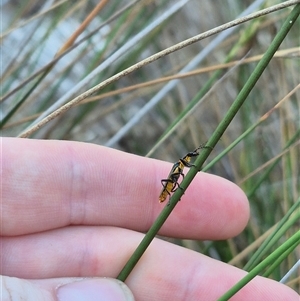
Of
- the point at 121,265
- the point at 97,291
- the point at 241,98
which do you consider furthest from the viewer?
the point at 121,265

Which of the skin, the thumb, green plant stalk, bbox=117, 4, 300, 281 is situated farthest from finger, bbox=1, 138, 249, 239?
green plant stalk, bbox=117, 4, 300, 281

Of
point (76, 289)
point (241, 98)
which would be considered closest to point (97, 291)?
point (76, 289)

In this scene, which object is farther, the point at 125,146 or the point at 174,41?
the point at 125,146

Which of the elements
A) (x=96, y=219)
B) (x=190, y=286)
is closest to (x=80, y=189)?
(x=96, y=219)

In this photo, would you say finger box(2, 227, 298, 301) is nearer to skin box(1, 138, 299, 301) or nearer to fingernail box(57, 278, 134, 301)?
skin box(1, 138, 299, 301)

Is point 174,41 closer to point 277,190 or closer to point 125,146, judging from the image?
point 125,146

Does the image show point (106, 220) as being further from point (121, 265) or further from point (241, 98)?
point (241, 98)

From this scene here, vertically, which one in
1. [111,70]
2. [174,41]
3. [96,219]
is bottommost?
[96,219]
